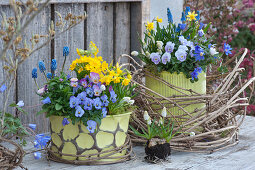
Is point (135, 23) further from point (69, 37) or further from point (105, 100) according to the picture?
point (105, 100)

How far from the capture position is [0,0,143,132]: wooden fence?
6.82 ft

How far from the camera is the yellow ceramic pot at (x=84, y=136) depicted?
1.59 m

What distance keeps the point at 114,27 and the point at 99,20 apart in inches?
5.5

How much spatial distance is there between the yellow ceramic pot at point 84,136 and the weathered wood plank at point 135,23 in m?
1.01

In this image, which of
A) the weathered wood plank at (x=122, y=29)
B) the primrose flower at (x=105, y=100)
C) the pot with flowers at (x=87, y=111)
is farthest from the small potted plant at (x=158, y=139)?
the weathered wood plank at (x=122, y=29)

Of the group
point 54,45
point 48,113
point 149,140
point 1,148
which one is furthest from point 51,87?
point 54,45

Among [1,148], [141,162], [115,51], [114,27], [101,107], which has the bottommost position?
[141,162]

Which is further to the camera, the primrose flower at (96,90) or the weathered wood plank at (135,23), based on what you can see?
the weathered wood plank at (135,23)

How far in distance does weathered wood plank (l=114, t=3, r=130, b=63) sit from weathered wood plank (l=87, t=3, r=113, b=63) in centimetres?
5

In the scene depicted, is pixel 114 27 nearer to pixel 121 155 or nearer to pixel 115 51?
pixel 115 51

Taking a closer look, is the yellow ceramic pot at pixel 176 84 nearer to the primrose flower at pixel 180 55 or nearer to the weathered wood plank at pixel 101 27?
the primrose flower at pixel 180 55

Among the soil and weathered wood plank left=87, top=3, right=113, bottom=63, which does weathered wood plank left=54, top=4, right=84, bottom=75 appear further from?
the soil

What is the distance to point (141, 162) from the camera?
1.70 metres

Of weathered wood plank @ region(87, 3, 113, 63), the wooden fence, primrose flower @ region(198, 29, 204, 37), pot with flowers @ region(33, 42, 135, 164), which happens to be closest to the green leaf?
pot with flowers @ region(33, 42, 135, 164)
